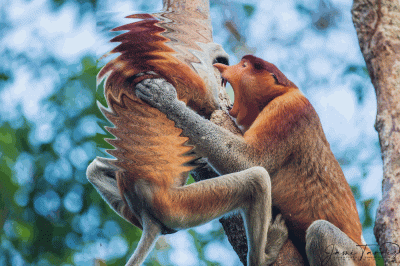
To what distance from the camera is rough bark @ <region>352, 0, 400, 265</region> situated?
247cm

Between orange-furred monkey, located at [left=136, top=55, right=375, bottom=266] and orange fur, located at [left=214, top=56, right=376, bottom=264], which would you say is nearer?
orange-furred monkey, located at [left=136, top=55, right=375, bottom=266]

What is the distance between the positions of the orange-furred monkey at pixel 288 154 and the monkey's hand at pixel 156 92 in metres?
0.04

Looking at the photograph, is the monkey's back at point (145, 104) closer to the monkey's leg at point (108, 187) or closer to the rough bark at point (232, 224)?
the rough bark at point (232, 224)

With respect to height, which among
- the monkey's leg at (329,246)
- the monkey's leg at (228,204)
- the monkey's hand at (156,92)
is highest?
the monkey's hand at (156,92)

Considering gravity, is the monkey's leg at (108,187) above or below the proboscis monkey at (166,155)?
below

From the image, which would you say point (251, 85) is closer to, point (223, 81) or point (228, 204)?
point (223, 81)

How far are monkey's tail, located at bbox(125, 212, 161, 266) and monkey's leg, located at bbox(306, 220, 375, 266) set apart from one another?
1042 mm

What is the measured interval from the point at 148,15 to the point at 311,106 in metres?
1.53

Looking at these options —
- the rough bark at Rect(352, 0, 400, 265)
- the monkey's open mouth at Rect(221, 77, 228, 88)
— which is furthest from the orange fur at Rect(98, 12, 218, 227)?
the rough bark at Rect(352, 0, 400, 265)

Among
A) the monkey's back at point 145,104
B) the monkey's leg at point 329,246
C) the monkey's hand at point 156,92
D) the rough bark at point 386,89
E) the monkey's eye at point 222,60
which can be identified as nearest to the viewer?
the monkey's back at point 145,104

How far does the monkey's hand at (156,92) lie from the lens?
2.31 m

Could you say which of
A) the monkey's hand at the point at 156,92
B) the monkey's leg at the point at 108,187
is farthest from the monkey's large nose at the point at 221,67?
the monkey's leg at the point at 108,187

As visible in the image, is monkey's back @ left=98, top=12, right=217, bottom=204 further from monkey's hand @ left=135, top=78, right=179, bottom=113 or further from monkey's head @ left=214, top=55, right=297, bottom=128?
monkey's head @ left=214, top=55, right=297, bottom=128

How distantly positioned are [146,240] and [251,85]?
138cm
